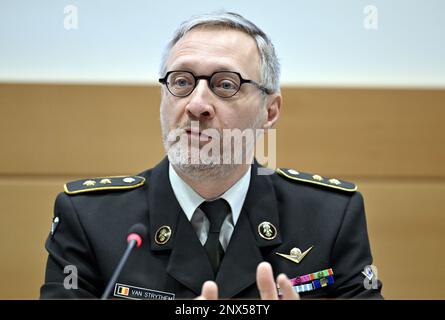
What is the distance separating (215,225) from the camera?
139 centimetres

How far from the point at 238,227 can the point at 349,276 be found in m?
0.34

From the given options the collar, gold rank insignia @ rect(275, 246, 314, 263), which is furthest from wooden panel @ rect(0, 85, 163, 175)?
gold rank insignia @ rect(275, 246, 314, 263)

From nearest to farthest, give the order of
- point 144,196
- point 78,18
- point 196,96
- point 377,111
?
point 196,96, point 144,196, point 78,18, point 377,111

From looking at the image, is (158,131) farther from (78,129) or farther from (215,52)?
(215,52)

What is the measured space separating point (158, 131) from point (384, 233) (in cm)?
111

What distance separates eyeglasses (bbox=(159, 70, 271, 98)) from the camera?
4.67 ft

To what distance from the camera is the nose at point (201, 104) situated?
1369mm

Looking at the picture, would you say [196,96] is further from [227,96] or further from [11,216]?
[11,216]

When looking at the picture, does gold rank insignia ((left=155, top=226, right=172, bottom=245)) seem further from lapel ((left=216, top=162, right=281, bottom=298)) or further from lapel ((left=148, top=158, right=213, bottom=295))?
lapel ((left=216, top=162, right=281, bottom=298))

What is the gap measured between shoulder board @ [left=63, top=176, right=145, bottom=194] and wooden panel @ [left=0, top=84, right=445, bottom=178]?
641mm

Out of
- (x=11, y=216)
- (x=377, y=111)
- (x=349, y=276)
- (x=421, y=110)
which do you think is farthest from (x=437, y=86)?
(x=11, y=216)

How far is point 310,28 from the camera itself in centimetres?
214

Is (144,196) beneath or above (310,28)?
beneath

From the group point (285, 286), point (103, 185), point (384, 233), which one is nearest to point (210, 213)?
point (103, 185)
